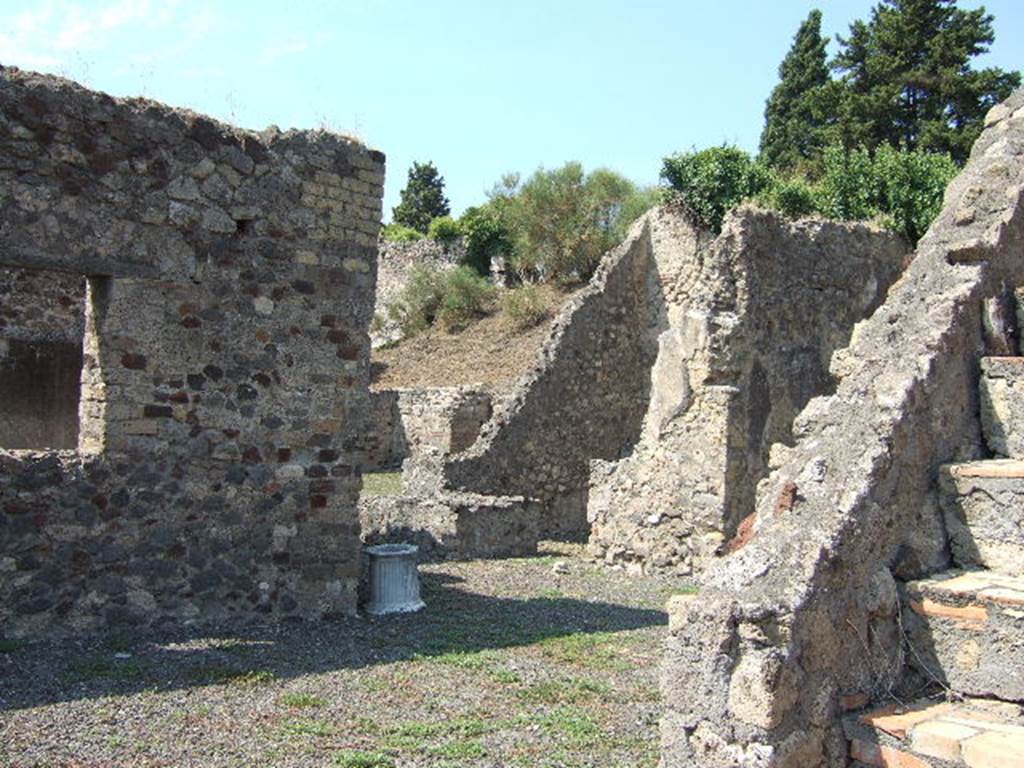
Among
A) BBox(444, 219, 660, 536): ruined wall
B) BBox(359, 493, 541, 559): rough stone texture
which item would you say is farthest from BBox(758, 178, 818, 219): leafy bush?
BBox(359, 493, 541, 559): rough stone texture

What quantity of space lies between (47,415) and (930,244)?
10933 mm

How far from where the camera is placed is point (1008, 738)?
3434 millimetres

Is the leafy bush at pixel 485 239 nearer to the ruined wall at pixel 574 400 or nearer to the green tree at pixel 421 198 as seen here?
the ruined wall at pixel 574 400

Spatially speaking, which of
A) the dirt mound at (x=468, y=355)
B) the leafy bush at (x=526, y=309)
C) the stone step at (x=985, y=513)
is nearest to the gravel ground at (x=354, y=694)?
the stone step at (x=985, y=513)

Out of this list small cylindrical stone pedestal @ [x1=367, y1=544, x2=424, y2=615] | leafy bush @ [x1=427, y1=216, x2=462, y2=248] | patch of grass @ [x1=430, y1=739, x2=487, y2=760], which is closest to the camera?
patch of grass @ [x1=430, y1=739, x2=487, y2=760]

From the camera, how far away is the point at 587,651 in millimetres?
7418

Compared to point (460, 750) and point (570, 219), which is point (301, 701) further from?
point (570, 219)

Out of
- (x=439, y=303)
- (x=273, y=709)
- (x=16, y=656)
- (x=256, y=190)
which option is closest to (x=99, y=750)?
(x=273, y=709)

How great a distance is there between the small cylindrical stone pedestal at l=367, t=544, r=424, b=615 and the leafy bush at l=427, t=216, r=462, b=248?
2773 centimetres

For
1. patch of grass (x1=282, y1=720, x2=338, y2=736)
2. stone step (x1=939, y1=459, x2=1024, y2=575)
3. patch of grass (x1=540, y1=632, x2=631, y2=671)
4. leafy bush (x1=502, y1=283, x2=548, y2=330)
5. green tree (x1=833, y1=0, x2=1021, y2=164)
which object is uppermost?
green tree (x1=833, y1=0, x2=1021, y2=164)

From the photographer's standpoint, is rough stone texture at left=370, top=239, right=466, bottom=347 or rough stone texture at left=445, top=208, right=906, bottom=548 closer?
rough stone texture at left=445, top=208, right=906, bottom=548

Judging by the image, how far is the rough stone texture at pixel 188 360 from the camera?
23.3ft

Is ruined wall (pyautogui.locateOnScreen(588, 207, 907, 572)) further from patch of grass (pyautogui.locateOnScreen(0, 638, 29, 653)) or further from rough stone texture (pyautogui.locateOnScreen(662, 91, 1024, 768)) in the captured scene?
patch of grass (pyautogui.locateOnScreen(0, 638, 29, 653))

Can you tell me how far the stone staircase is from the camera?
3512 millimetres
